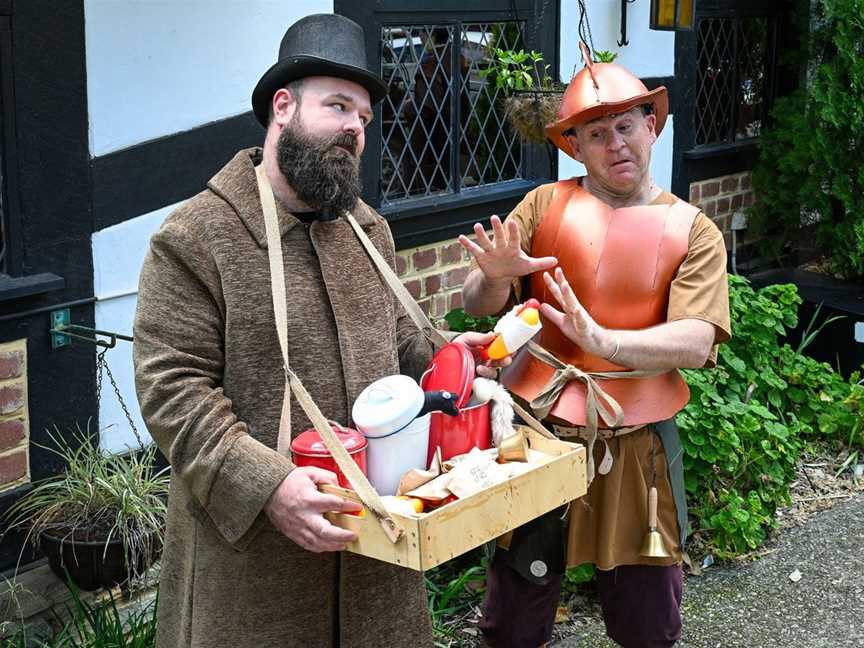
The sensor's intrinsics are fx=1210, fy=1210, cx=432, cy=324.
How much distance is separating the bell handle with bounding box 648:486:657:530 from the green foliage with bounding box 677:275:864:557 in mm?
1284

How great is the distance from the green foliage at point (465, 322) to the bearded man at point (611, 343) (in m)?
1.42

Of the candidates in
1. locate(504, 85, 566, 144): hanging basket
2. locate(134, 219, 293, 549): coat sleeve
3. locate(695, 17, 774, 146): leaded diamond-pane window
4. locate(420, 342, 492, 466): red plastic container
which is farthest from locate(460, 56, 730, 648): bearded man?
locate(695, 17, 774, 146): leaded diamond-pane window

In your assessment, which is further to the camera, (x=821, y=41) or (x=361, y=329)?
(x=821, y=41)

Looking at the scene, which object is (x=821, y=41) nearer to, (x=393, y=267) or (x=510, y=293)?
(x=510, y=293)

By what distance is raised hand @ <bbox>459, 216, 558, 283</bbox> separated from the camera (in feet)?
9.38

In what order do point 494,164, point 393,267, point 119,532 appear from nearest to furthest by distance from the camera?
1. point 393,267
2. point 119,532
3. point 494,164

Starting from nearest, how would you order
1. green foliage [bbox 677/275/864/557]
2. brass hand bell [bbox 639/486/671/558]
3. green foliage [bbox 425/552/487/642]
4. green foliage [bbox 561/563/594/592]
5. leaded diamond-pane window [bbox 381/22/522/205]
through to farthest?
brass hand bell [bbox 639/486/671/558] < green foliage [bbox 425/552/487/642] < green foliage [bbox 561/563/594/592] < green foliage [bbox 677/275/864/557] < leaded diamond-pane window [bbox 381/22/522/205]

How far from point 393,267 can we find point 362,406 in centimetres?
48

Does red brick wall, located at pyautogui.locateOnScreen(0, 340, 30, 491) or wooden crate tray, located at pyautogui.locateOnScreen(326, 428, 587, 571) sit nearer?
wooden crate tray, located at pyautogui.locateOnScreen(326, 428, 587, 571)

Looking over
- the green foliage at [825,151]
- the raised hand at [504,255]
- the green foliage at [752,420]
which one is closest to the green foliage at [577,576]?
the green foliage at [752,420]

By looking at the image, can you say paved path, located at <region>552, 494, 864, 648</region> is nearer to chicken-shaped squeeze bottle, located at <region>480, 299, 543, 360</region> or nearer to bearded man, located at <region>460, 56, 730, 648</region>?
bearded man, located at <region>460, 56, 730, 648</region>

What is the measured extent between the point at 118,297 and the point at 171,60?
766 millimetres

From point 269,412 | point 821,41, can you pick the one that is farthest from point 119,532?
point 821,41

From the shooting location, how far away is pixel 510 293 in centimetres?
316
